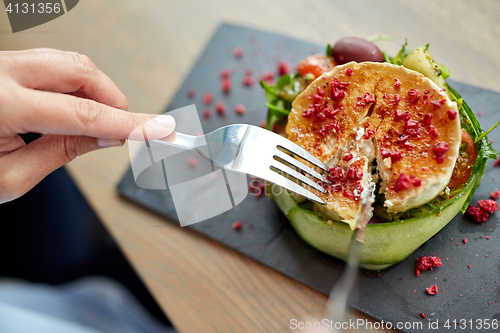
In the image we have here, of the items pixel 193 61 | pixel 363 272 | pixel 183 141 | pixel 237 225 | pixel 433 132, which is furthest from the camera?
pixel 193 61

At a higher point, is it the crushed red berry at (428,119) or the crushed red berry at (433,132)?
the crushed red berry at (428,119)

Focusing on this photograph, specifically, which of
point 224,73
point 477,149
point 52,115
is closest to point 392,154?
point 477,149

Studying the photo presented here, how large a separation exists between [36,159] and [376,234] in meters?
1.35

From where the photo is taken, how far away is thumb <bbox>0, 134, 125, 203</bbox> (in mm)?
1398

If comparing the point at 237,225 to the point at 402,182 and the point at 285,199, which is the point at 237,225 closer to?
the point at 285,199

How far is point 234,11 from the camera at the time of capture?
101 inches

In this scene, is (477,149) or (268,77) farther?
(268,77)

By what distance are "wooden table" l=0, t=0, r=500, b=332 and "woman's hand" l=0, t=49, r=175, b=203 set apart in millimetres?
645

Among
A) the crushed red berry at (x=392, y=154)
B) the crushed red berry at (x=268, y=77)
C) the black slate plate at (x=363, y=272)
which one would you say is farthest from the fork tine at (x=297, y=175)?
the crushed red berry at (x=268, y=77)

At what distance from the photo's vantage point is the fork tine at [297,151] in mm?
1398

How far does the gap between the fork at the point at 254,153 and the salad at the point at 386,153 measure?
3.9 inches

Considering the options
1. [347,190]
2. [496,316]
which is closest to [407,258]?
[496,316]

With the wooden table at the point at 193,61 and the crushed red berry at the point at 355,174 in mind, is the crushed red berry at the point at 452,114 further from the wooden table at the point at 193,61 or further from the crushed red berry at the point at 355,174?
the wooden table at the point at 193,61

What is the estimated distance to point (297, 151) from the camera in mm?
1402
